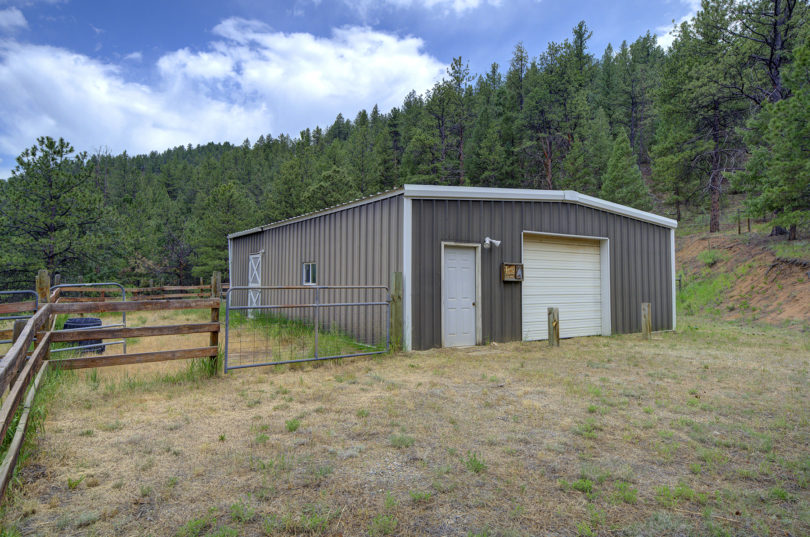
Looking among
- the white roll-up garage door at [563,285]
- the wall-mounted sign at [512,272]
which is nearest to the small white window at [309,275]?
the wall-mounted sign at [512,272]

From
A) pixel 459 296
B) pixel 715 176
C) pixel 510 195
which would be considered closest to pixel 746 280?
pixel 715 176

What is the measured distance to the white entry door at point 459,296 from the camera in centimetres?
772

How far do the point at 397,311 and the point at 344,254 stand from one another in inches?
97.1

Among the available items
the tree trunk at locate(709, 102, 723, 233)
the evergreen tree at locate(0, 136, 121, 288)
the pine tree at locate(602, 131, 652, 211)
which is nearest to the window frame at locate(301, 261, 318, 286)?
the evergreen tree at locate(0, 136, 121, 288)

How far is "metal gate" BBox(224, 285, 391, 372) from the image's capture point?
6652 millimetres

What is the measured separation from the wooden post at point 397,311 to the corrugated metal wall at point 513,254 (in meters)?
0.25

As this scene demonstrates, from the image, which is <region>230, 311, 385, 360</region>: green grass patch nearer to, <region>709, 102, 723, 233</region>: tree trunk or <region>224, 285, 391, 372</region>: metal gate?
<region>224, 285, 391, 372</region>: metal gate

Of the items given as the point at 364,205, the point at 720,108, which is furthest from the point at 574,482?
the point at 720,108

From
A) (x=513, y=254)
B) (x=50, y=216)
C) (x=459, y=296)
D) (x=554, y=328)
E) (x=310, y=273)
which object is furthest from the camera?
(x=50, y=216)

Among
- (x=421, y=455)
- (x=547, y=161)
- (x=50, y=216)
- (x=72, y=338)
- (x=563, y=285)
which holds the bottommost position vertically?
(x=421, y=455)

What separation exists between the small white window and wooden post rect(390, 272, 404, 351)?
360 cm

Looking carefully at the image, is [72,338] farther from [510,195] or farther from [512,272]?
[510,195]

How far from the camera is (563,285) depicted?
9.45 metres

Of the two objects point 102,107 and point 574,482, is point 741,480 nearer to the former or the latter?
point 574,482
